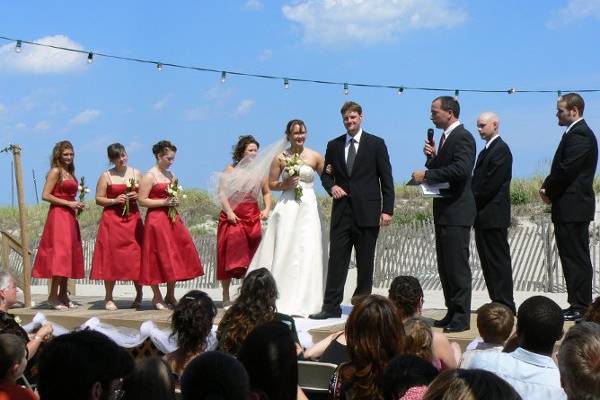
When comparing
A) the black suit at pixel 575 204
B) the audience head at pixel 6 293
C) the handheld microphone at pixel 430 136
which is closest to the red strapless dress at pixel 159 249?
the handheld microphone at pixel 430 136

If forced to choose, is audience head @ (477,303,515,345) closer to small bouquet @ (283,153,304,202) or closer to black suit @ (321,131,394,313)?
black suit @ (321,131,394,313)

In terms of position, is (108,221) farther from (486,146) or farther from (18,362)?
(18,362)

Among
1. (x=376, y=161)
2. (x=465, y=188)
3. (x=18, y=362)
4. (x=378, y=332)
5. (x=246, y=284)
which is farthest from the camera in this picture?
(x=376, y=161)

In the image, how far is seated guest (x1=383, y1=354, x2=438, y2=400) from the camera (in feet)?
10.4

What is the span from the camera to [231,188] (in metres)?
10.4

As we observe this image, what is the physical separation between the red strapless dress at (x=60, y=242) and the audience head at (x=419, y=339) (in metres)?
6.48

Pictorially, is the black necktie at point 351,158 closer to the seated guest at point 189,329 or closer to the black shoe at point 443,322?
the black shoe at point 443,322

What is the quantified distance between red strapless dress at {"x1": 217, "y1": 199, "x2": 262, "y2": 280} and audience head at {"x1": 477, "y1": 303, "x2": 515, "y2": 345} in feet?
18.0

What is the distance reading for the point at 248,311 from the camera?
5.51 m

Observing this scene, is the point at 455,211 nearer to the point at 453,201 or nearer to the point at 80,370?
the point at 453,201

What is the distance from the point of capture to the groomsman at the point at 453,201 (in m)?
7.61

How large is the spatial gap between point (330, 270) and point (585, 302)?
2291 millimetres

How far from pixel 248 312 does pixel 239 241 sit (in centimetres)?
495

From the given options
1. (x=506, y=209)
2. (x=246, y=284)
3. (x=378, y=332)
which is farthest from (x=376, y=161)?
(x=378, y=332)
